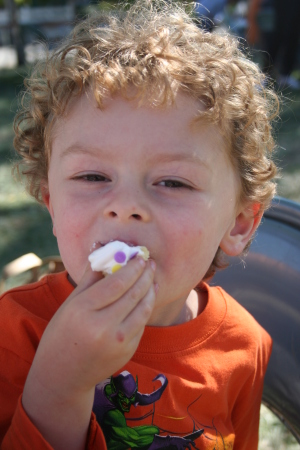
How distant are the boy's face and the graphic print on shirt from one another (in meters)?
0.23

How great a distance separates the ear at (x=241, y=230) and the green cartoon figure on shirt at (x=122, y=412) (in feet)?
1.50

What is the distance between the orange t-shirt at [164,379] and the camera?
124cm

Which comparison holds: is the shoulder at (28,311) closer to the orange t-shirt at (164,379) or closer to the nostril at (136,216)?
the orange t-shirt at (164,379)

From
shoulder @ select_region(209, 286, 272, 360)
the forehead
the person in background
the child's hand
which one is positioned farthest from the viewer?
the person in background

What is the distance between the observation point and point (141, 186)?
1.20m

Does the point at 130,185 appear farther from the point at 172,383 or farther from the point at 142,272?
the point at 172,383

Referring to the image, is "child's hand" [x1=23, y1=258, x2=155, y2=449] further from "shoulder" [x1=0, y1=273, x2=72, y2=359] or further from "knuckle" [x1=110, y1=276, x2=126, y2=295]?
"shoulder" [x1=0, y1=273, x2=72, y2=359]

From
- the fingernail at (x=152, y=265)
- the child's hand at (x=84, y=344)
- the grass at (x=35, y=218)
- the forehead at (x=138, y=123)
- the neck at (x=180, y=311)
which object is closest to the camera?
the child's hand at (x=84, y=344)

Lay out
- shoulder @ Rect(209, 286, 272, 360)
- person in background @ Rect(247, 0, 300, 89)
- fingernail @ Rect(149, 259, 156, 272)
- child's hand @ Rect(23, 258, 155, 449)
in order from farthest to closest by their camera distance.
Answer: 1. person in background @ Rect(247, 0, 300, 89)
2. shoulder @ Rect(209, 286, 272, 360)
3. fingernail @ Rect(149, 259, 156, 272)
4. child's hand @ Rect(23, 258, 155, 449)

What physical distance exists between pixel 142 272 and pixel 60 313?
0.17 metres

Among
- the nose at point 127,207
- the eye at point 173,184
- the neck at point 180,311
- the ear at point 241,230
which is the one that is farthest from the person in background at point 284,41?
the nose at point 127,207

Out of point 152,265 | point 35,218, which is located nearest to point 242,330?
point 152,265

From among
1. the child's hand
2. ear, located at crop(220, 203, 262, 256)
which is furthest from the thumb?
ear, located at crop(220, 203, 262, 256)

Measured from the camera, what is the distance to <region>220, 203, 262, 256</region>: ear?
1.53 meters
